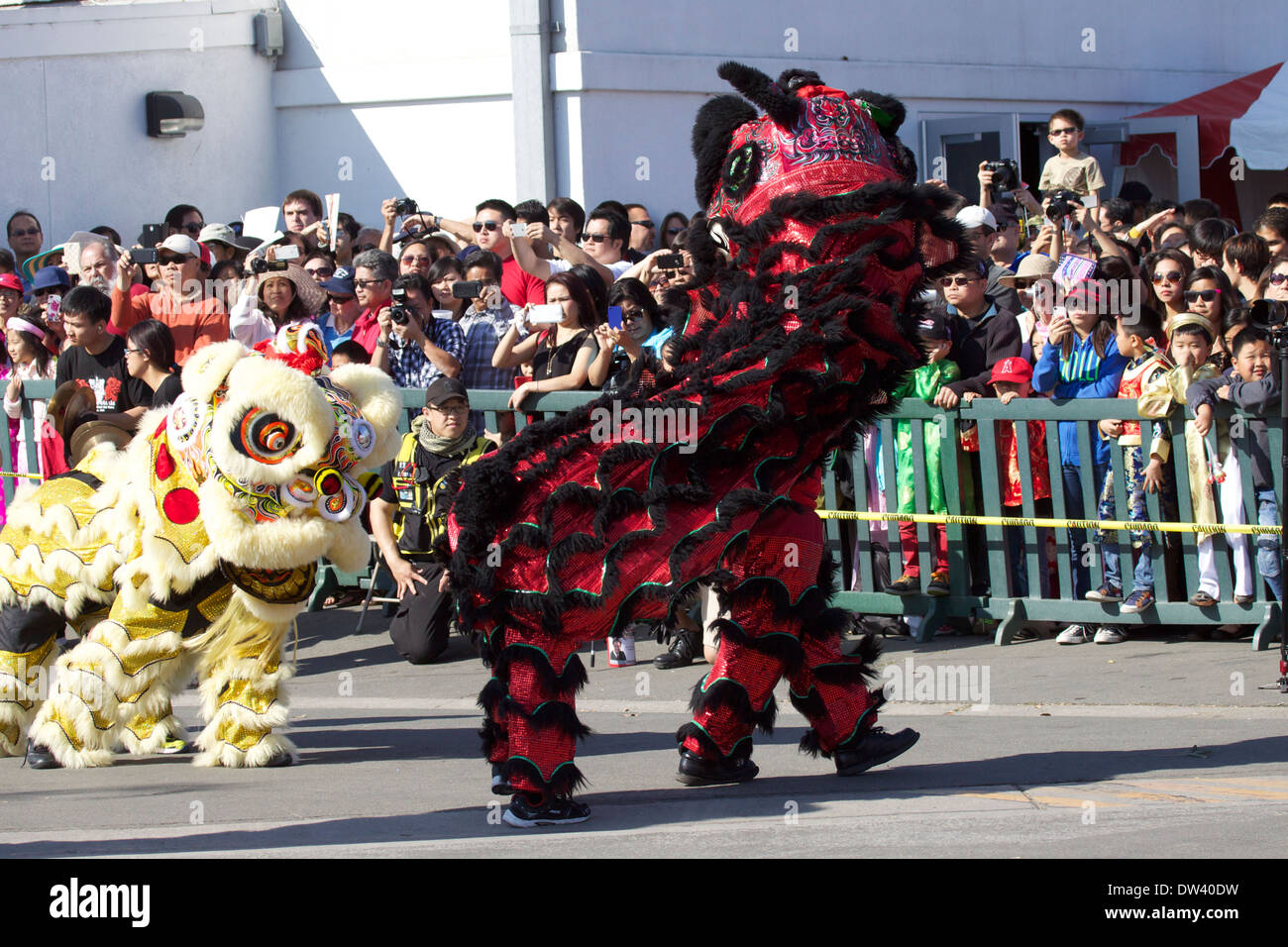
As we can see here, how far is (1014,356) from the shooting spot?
879 centimetres

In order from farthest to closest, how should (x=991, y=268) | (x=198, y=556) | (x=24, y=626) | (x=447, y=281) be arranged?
(x=447, y=281) → (x=991, y=268) → (x=24, y=626) → (x=198, y=556)

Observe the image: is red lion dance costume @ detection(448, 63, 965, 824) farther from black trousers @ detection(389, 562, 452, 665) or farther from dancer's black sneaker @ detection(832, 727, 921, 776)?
black trousers @ detection(389, 562, 452, 665)

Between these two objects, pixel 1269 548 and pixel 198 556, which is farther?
pixel 1269 548

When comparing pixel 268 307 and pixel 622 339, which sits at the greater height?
pixel 268 307

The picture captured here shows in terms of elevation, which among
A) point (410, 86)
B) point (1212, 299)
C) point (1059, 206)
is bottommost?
point (1212, 299)

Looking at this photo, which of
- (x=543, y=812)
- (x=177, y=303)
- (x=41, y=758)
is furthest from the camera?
(x=177, y=303)

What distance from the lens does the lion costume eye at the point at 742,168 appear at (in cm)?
558

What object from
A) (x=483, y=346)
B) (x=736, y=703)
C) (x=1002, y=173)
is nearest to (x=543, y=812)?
(x=736, y=703)

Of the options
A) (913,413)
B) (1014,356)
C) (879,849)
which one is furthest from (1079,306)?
(879,849)

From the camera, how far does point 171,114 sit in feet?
52.3

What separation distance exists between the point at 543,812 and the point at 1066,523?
3.99 meters

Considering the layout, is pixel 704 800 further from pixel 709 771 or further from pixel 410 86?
pixel 410 86

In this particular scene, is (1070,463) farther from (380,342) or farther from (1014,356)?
(380,342)
